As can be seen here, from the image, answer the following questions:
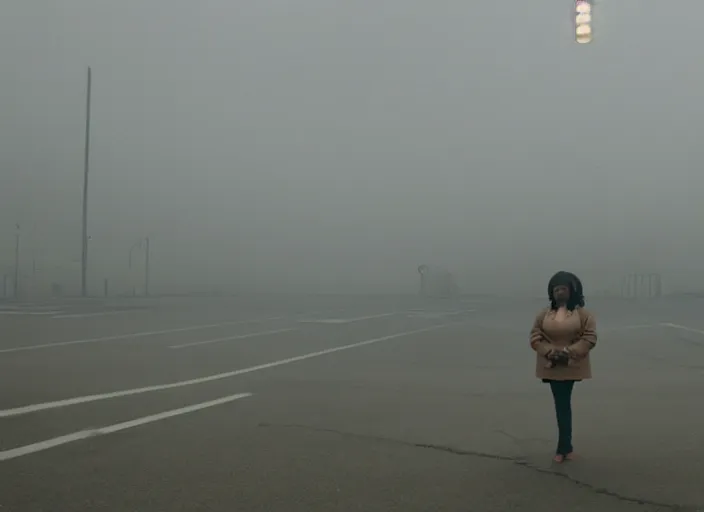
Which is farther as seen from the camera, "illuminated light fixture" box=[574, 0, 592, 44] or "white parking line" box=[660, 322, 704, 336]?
"white parking line" box=[660, 322, 704, 336]

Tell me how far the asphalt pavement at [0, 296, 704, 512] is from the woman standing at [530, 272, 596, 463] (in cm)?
76

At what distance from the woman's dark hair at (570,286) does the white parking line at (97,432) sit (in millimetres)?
4198

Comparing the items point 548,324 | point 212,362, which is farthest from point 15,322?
point 548,324

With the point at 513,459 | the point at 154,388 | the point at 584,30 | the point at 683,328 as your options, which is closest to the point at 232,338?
the point at 154,388

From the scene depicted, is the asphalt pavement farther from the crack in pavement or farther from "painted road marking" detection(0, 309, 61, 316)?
"painted road marking" detection(0, 309, 61, 316)

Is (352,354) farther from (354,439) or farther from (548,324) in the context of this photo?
(548,324)

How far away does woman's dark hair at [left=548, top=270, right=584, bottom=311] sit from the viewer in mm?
6406

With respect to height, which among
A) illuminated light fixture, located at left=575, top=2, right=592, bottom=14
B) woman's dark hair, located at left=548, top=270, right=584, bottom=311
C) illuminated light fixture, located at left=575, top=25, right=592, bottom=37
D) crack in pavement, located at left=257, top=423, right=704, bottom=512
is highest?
illuminated light fixture, located at left=575, top=2, right=592, bottom=14

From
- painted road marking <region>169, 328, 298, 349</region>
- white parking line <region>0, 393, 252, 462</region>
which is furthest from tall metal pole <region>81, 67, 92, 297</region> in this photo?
white parking line <region>0, 393, 252, 462</region>

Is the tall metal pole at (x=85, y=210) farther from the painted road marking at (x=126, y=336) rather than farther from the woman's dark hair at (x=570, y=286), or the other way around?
the woman's dark hair at (x=570, y=286)

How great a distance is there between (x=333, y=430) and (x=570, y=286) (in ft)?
9.61

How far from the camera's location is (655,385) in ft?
39.3

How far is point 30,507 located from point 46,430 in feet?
8.88

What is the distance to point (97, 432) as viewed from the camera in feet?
25.5
